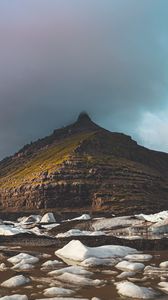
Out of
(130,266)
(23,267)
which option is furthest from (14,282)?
(130,266)

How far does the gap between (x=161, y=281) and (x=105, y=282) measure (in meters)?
2.01

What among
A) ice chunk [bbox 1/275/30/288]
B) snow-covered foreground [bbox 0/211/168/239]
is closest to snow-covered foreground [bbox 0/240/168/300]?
ice chunk [bbox 1/275/30/288]

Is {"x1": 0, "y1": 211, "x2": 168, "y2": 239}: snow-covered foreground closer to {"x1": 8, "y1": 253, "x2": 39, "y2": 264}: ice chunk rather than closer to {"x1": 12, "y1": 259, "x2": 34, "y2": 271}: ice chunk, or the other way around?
{"x1": 8, "y1": 253, "x2": 39, "y2": 264}: ice chunk

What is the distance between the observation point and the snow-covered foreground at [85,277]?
13.3 metres

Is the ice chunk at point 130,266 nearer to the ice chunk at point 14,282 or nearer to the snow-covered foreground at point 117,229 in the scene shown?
→ the ice chunk at point 14,282

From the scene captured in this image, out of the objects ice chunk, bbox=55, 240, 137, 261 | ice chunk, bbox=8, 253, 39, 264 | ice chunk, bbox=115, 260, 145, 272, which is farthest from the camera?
ice chunk, bbox=55, 240, 137, 261

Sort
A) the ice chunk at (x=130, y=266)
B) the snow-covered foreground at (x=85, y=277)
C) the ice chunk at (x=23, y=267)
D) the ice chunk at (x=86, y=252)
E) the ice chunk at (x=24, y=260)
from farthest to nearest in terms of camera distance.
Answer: the ice chunk at (x=86, y=252)
the ice chunk at (x=24, y=260)
the ice chunk at (x=23, y=267)
the ice chunk at (x=130, y=266)
the snow-covered foreground at (x=85, y=277)

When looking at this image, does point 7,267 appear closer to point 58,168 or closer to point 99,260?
point 99,260

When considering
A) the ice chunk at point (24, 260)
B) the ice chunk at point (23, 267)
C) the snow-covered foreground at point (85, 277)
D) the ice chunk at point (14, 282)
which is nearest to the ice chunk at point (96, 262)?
the snow-covered foreground at point (85, 277)

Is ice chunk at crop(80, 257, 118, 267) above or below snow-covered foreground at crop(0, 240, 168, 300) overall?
above

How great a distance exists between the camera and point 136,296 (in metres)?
13.0

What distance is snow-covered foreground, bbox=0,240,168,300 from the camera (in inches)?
523

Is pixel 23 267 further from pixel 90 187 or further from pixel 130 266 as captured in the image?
pixel 90 187

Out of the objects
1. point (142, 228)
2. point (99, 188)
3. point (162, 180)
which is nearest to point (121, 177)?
point (99, 188)
